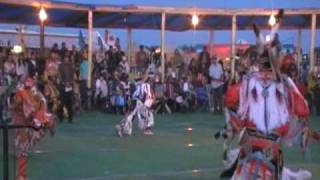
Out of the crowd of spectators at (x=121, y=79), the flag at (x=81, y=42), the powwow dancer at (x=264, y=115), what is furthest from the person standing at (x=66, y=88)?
the powwow dancer at (x=264, y=115)

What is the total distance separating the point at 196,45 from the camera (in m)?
33.8

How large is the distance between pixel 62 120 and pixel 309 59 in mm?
11414

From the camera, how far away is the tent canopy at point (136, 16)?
26.4m

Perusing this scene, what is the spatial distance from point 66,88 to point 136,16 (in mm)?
8514

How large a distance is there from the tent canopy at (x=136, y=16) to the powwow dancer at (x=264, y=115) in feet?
55.3

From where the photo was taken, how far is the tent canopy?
2636 centimetres

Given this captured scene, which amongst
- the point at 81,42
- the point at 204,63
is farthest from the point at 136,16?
the point at 204,63

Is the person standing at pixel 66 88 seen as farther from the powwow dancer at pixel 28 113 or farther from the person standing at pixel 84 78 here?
the powwow dancer at pixel 28 113

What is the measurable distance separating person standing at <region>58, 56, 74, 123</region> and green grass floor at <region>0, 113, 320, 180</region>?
1.21 m

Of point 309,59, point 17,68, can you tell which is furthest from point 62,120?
point 309,59

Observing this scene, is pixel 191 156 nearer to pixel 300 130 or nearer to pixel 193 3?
pixel 300 130

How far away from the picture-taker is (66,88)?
21703mm

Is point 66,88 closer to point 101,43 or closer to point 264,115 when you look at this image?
point 101,43

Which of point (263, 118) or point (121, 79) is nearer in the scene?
point (263, 118)
